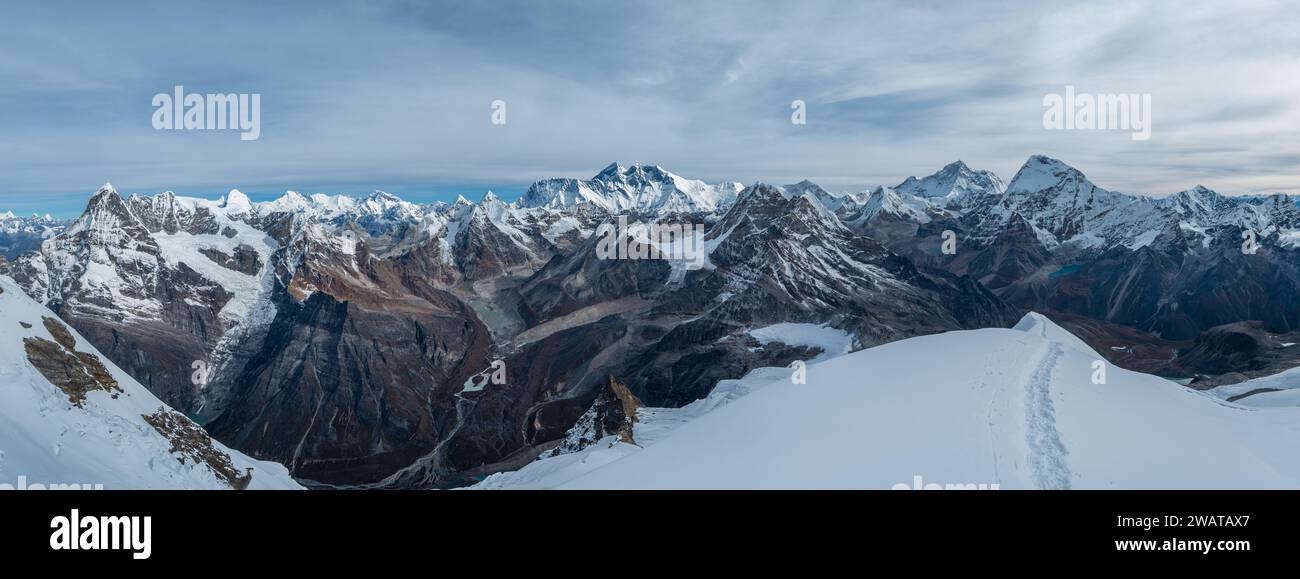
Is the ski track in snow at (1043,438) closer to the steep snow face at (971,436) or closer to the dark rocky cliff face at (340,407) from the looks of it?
the steep snow face at (971,436)

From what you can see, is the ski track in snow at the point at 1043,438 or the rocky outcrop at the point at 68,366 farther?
the rocky outcrop at the point at 68,366

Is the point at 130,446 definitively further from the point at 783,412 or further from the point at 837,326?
the point at 837,326

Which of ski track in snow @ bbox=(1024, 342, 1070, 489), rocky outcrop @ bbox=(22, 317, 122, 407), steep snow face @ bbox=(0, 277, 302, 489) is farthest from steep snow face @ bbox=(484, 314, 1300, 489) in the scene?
rocky outcrop @ bbox=(22, 317, 122, 407)

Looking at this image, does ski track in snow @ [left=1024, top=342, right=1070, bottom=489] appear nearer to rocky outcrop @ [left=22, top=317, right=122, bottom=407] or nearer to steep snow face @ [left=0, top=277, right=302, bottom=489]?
steep snow face @ [left=0, top=277, right=302, bottom=489]

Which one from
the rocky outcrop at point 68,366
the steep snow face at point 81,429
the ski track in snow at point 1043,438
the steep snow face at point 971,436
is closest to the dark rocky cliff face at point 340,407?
the steep snow face at point 81,429

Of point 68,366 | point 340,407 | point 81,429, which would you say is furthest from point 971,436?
point 340,407

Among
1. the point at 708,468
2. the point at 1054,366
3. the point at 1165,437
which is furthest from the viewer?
the point at 1054,366
